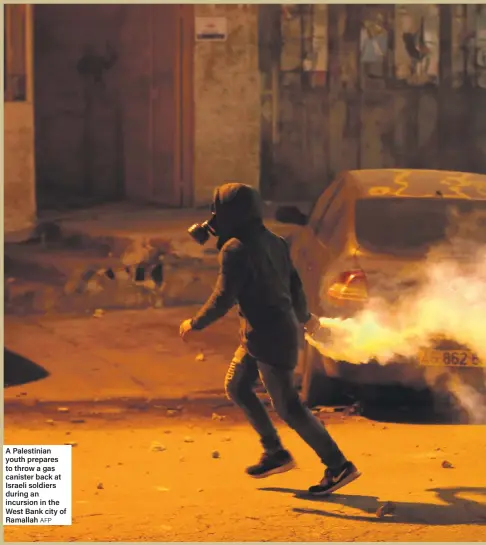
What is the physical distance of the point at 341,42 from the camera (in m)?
19.5

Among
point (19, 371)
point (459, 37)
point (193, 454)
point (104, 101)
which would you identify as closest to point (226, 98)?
point (104, 101)

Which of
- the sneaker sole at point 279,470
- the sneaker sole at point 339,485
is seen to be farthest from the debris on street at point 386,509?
the sneaker sole at point 279,470

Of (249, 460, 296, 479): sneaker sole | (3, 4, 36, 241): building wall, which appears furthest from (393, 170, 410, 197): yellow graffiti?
(3, 4, 36, 241): building wall

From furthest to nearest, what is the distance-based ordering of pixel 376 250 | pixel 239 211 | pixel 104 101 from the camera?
pixel 104 101, pixel 376 250, pixel 239 211

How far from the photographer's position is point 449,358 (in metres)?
9.17

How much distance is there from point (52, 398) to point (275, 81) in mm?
9832

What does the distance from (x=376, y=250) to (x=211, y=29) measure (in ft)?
32.6

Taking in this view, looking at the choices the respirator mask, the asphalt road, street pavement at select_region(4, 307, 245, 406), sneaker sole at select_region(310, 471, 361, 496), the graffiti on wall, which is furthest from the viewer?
the graffiti on wall

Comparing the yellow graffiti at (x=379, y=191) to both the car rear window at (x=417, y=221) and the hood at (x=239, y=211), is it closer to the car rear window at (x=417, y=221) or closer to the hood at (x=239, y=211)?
the car rear window at (x=417, y=221)

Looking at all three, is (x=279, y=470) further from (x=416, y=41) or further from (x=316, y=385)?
(x=416, y=41)

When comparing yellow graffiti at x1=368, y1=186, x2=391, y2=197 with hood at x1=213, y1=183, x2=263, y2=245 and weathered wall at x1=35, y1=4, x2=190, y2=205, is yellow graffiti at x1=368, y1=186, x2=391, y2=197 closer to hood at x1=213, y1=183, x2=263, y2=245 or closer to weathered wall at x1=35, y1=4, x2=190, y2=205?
hood at x1=213, y1=183, x2=263, y2=245

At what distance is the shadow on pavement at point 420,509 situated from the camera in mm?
7387

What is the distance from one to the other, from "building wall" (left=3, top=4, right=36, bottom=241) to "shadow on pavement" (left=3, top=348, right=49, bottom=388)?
19.9 ft

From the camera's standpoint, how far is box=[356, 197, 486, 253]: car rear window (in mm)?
9797
